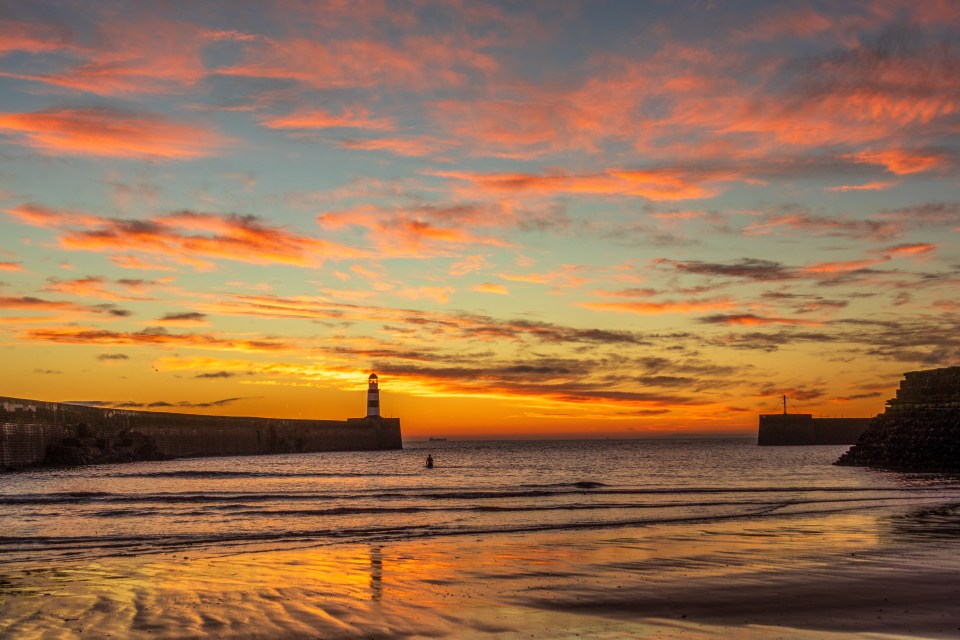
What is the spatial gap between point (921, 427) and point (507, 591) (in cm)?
4702

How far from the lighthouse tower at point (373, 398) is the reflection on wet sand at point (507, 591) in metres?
114

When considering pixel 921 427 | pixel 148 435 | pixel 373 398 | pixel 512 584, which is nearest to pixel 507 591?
pixel 512 584

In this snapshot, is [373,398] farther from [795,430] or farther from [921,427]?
[921,427]

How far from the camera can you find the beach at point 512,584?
32.3ft

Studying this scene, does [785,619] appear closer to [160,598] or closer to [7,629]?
[160,598]

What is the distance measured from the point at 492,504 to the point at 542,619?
70.9 feet

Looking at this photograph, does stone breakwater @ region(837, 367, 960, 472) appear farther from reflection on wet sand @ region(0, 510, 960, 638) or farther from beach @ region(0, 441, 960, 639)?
reflection on wet sand @ region(0, 510, 960, 638)

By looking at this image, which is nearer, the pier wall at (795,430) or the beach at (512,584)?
the beach at (512,584)

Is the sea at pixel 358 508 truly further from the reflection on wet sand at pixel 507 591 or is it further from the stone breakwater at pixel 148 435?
the stone breakwater at pixel 148 435

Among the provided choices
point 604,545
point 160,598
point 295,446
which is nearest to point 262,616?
point 160,598

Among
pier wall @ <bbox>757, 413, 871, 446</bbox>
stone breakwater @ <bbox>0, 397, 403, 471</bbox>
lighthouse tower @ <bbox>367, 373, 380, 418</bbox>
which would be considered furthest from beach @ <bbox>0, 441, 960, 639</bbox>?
pier wall @ <bbox>757, 413, 871, 446</bbox>

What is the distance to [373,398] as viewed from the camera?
13462 cm

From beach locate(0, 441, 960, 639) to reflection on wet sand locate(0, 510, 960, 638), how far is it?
39mm

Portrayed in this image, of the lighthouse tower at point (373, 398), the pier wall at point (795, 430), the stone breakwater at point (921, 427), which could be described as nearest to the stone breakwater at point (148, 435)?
the lighthouse tower at point (373, 398)
